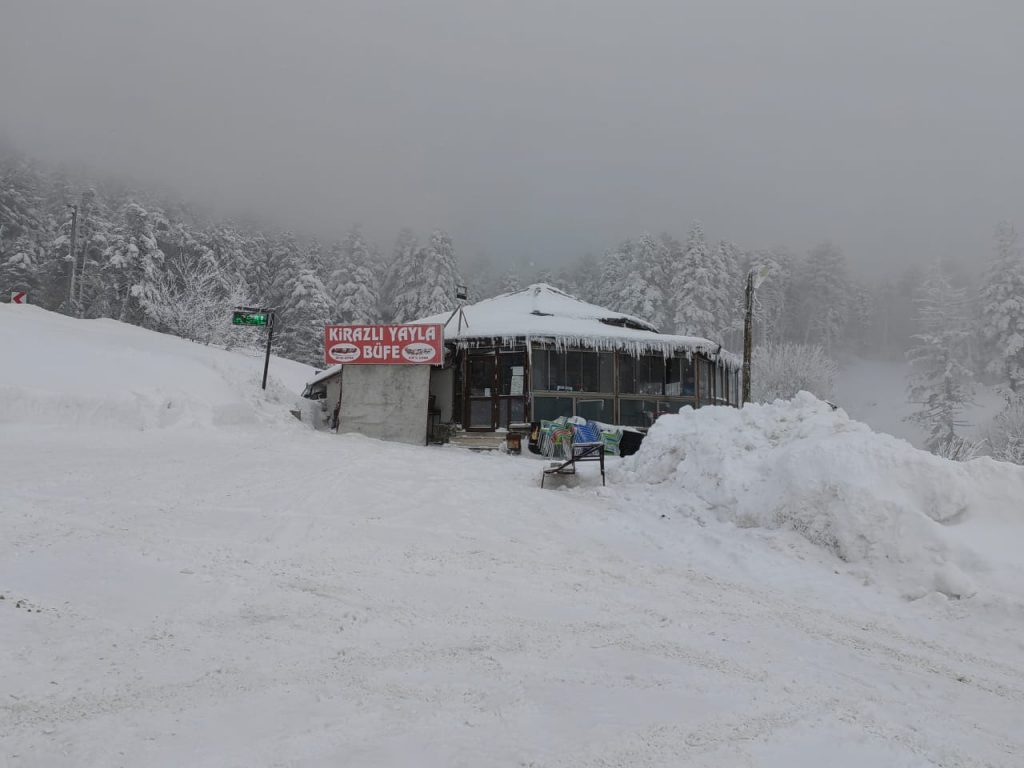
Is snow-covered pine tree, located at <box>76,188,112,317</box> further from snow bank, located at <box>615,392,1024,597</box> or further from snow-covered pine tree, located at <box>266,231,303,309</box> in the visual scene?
snow bank, located at <box>615,392,1024,597</box>

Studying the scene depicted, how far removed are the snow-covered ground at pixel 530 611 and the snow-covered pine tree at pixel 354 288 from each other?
32.4m

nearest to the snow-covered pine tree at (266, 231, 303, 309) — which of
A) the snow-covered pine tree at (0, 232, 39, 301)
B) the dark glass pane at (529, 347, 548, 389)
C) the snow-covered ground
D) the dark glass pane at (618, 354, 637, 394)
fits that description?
the snow-covered pine tree at (0, 232, 39, 301)

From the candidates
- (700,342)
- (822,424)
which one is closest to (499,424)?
(700,342)

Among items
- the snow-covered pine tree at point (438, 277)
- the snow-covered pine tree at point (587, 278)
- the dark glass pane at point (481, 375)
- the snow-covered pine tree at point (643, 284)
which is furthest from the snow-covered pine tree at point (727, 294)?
the dark glass pane at point (481, 375)

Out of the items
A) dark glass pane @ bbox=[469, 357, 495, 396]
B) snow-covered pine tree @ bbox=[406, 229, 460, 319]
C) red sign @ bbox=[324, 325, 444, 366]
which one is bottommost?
dark glass pane @ bbox=[469, 357, 495, 396]

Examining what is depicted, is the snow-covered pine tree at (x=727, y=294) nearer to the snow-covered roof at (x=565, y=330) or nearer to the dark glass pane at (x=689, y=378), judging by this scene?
the snow-covered roof at (x=565, y=330)

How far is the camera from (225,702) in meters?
2.59

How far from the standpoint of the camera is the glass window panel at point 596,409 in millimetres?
17625

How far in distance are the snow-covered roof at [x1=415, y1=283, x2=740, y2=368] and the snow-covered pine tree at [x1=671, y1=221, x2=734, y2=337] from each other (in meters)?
19.3

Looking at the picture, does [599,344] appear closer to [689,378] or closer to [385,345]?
[689,378]

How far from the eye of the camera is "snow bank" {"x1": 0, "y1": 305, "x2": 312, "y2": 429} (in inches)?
434

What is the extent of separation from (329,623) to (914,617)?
4.53 metres

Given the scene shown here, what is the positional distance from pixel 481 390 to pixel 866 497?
13460 millimetres

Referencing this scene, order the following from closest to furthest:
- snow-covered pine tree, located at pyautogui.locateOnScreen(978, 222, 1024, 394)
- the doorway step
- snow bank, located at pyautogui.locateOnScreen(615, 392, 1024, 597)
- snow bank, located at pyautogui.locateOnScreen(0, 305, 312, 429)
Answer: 1. snow bank, located at pyautogui.locateOnScreen(615, 392, 1024, 597)
2. snow bank, located at pyautogui.locateOnScreen(0, 305, 312, 429)
3. the doorway step
4. snow-covered pine tree, located at pyautogui.locateOnScreen(978, 222, 1024, 394)
